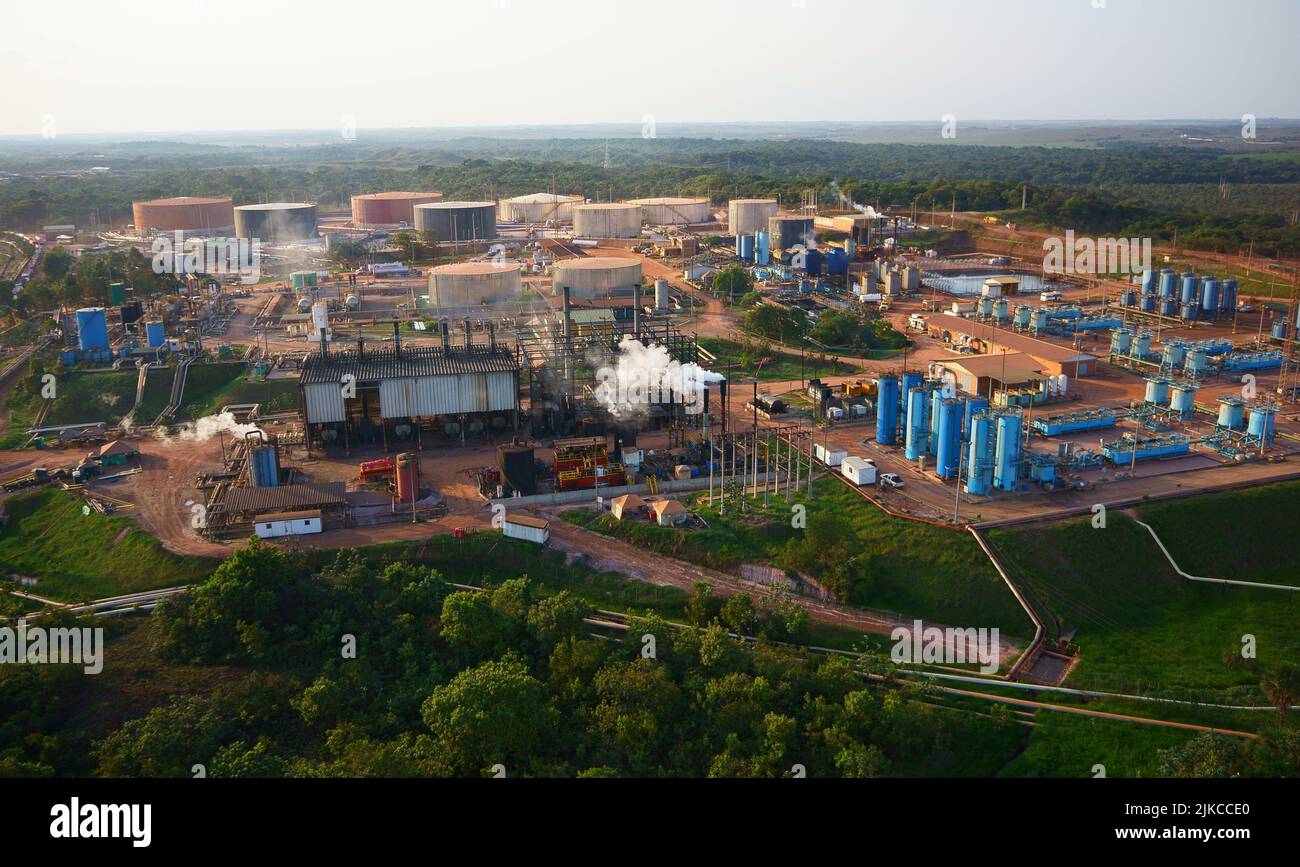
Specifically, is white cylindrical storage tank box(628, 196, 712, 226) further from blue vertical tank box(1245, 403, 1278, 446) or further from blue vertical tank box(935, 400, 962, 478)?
blue vertical tank box(1245, 403, 1278, 446)

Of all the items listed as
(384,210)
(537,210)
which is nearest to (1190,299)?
(537,210)

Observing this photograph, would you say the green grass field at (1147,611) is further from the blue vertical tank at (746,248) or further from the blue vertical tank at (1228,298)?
the blue vertical tank at (746,248)

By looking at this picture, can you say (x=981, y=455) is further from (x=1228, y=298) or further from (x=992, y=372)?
(x=1228, y=298)

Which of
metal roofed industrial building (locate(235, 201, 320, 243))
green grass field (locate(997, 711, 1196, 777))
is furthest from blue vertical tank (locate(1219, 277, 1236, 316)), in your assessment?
metal roofed industrial building (locate(235, 201, 320, 243))

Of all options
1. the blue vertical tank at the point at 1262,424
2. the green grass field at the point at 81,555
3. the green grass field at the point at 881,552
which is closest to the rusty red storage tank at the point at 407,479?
the green grass field at the point at 881,552

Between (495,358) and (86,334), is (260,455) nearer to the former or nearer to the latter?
(495,358)
